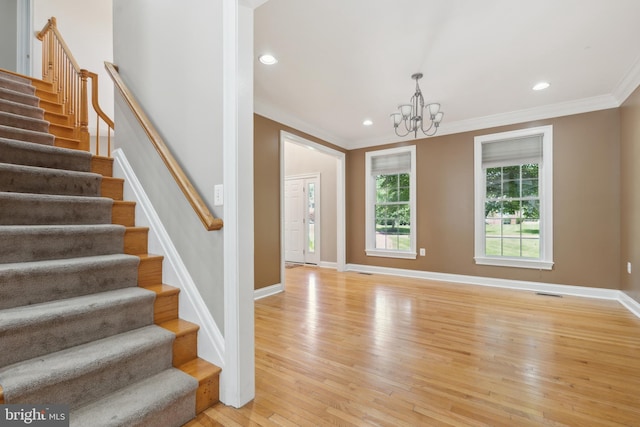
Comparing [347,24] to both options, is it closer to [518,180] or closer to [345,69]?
[345,69]

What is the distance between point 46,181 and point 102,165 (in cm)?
48

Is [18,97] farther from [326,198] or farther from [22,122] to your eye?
[326,198]

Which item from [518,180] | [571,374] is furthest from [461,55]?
[571,374]

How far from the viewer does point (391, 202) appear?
5.57 metres

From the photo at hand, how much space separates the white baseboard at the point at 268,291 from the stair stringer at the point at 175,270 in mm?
1988

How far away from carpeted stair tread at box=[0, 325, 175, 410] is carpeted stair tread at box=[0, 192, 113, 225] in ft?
3.07

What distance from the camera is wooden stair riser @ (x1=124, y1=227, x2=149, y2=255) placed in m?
2.05

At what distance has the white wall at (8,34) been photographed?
4.10 meters

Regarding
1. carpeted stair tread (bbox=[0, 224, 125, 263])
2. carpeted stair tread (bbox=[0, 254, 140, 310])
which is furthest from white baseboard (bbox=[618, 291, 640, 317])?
carpeted stair tread (bbox=[0, 224, 125, 263])

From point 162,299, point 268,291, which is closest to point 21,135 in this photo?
point 162,299

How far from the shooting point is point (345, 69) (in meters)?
3.10

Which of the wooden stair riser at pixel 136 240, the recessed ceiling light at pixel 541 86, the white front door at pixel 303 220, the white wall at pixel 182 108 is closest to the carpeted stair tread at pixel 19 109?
the white wall at pixel 182 108

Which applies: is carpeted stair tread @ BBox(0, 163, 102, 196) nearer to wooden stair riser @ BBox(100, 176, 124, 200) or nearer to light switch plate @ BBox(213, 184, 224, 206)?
wooden stair riser @ BBox(100, 176, 124, 200)
